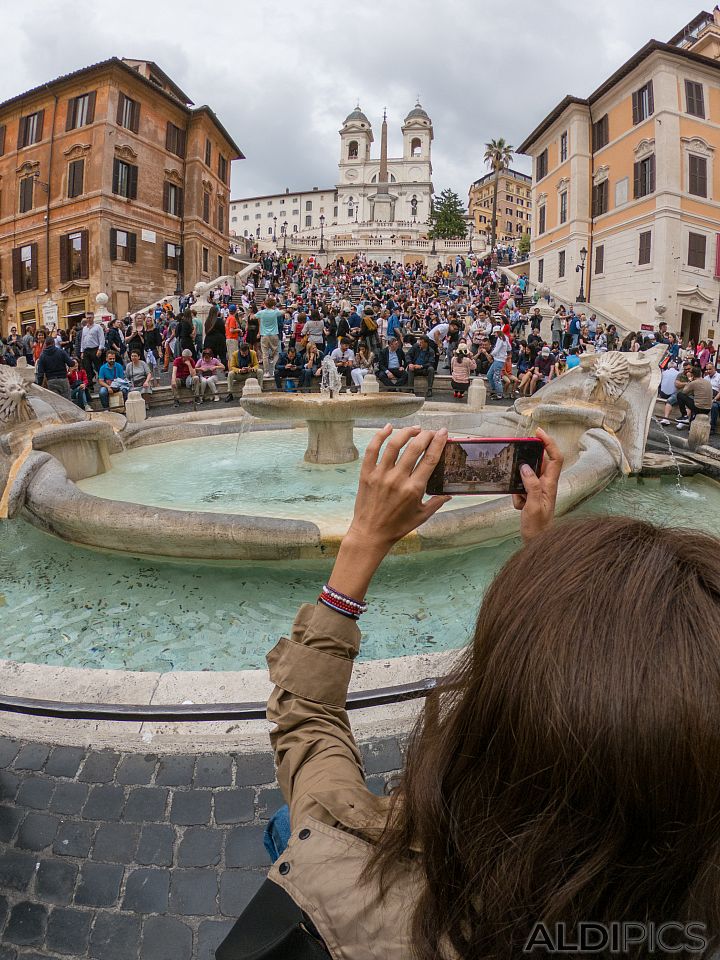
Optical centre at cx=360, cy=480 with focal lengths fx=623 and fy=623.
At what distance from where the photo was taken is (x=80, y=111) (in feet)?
108

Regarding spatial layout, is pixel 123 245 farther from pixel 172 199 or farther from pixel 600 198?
pixel 600 198

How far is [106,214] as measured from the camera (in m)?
32.2

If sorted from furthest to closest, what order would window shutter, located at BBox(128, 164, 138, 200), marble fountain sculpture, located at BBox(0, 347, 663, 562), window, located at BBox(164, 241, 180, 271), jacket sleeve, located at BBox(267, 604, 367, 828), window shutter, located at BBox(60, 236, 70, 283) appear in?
window, located at BBox(164, 241, 180, 271) < window shutter, located at BBox(128, 164, 138, 200) < window shutter, located at BBox(60, 236, 70, 283) < marble fountain sculpture, located at BBox(0, 347, 663, 562) < jacket sleeve, located at BBox(267, 604, 367, 828)

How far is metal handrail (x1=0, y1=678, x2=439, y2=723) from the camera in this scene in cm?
269

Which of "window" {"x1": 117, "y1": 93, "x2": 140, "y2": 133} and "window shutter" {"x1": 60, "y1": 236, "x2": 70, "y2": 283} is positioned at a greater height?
"window" {"x1": 117, "y1": 93, "x2": 140, "y2": 133}

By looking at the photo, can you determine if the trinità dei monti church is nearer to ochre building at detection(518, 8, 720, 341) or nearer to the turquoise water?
ochre building at detection(518, 8, 720, 341)

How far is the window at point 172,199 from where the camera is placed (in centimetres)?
3647

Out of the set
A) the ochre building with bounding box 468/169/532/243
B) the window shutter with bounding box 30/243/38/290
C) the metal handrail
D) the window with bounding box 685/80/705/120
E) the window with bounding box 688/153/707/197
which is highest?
the ochre building with bounding box 468/169/532/243

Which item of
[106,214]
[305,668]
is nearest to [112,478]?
[305,668]

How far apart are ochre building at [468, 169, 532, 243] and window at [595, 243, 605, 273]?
242ft

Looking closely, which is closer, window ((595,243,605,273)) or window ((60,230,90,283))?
window ((60,230,90,283))

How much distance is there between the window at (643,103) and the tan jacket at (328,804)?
37.3m

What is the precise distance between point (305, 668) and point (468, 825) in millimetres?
447

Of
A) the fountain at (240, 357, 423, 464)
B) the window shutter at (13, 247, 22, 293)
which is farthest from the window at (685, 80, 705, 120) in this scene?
the window shutter at (13, 247, 22, 293)
